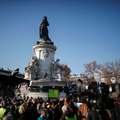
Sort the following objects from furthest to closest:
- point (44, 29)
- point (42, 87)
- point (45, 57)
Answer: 1. point (44, 29)
2. point (45, 57)
3. point (42, 87)

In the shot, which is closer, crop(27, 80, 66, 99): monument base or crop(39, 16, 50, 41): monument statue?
crop(27, 80, 66, 99): monument base

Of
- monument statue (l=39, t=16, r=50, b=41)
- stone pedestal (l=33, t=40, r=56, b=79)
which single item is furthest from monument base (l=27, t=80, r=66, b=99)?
monument statue (l=39, t=16, r=50, b=41)

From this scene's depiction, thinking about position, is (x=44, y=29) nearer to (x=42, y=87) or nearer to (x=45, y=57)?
(x=45, y=57)

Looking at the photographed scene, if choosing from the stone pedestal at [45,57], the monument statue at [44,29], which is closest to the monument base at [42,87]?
the stone pedestal at [45,57]

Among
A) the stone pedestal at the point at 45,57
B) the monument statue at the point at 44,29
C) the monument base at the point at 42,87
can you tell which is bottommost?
the monument base at the point at 42,87

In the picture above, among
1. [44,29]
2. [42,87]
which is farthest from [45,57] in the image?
[42,87]

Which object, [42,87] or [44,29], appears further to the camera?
[44,29]

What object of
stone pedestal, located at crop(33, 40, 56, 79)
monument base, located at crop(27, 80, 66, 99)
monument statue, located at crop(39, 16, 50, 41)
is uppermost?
monument statue, located at crop(39, 16, 50, 41)

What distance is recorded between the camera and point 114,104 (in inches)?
450

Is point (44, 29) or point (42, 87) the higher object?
point (44, 29)

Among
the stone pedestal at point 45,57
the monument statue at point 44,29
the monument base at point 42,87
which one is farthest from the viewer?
the monument statue at point 44,29

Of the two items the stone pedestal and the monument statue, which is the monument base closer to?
the stone pedestal

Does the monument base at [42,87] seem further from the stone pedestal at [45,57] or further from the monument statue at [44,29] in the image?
the monument statue at [44,29]

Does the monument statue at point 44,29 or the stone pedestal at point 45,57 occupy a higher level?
the monument statue at point 44,29
